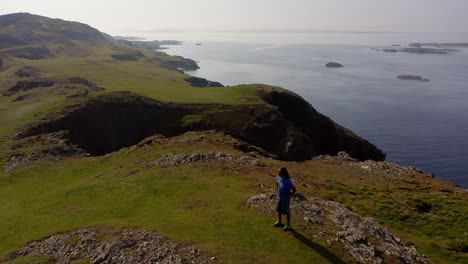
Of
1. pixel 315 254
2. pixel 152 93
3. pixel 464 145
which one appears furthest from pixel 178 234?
pixel 464 145

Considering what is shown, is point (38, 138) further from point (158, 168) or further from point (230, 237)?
point (230, 237)

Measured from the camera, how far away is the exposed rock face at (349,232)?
22.0 m

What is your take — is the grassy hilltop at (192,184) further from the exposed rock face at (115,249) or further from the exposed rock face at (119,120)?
the exposed rock face at (115,249)

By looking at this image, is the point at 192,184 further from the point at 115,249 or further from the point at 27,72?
the point at 27,72

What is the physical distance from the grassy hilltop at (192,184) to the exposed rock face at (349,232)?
28 centimetres

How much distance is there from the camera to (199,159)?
39438 mm

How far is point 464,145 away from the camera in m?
125

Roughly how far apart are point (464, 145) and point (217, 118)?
89413 mm

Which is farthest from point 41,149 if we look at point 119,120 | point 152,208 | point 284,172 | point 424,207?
point 424,207

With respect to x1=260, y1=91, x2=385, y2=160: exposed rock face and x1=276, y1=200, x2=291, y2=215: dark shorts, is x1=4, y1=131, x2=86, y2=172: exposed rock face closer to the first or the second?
x1=276, y1=200, x2=291, y2=215: dark shorts

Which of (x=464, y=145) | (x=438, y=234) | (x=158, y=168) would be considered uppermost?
(x=158, y=168)

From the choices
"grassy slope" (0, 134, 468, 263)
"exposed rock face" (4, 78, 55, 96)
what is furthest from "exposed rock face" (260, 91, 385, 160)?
"exposed rock face" (4, 78, 55, 96)

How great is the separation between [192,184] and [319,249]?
14.0m

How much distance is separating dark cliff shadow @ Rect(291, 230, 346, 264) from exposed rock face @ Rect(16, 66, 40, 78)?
5667 inches
